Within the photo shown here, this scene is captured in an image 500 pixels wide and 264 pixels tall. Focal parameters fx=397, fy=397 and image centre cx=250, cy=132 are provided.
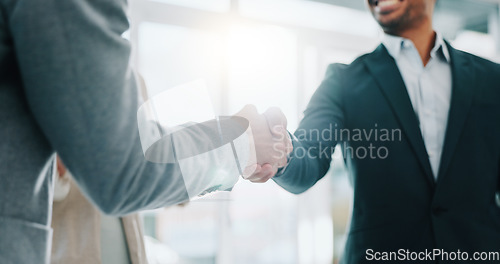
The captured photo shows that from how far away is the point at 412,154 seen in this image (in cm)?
109

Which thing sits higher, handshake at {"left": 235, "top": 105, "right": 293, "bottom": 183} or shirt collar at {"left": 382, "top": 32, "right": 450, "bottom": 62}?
shirt collar at {"left": 382, "top": 32, "right": 450, "bottom": 62}

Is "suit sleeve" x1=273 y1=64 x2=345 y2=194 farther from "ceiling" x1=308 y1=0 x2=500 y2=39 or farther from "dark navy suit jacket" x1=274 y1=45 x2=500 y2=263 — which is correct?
"ceiling" x1=308 y1=0 x2=500 y2=39

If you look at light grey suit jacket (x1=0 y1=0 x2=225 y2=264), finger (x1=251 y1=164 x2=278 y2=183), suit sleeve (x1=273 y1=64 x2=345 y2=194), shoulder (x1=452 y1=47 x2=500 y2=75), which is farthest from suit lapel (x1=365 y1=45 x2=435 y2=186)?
light grey suit jacket (x1=0 y1=0 x2=225 y2=264)

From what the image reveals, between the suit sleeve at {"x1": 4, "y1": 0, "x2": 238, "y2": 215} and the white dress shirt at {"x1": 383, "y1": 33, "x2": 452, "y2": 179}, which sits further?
the white dress shirt at {"x1": 383, "y1": 33, "x2": 452, "y2": 179}

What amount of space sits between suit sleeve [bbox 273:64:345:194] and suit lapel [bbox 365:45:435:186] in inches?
4.7

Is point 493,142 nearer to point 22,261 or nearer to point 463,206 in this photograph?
point 463,206

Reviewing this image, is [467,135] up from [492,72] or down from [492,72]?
down

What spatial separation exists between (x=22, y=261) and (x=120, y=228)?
0.70 meters

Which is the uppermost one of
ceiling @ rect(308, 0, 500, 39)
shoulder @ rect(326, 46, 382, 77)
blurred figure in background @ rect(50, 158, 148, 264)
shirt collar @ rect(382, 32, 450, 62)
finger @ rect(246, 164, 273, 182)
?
ceiling @ rect(308, 0, 500, 39)

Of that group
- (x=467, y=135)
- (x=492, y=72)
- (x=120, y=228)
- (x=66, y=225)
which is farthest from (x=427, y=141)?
(x=66, y=225)

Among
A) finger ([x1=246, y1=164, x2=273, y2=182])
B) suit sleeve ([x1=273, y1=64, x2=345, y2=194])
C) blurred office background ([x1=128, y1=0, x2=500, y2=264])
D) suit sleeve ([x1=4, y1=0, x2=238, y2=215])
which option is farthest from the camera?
blurred office background ([x1=128, y1=0, x2=500, y2=264])

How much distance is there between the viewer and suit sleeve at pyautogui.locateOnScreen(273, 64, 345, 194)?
3.49 feet

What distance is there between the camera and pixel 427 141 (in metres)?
1.13

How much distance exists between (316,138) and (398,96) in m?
0.27
